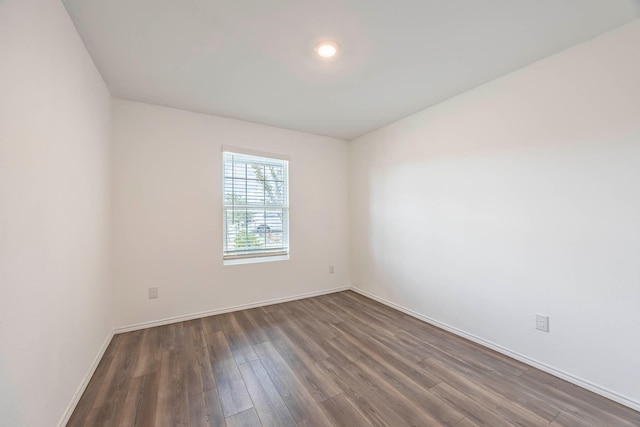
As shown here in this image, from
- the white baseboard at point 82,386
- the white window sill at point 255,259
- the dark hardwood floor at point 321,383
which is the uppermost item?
the white window sill at point 255,259

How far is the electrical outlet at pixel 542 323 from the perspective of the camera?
1.95 metres

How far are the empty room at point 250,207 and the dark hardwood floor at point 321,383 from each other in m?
0.02

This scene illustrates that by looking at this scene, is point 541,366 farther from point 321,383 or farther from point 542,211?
point 321,383

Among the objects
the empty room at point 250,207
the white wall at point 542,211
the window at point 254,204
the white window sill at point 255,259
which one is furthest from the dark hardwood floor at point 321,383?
the window at point 254,204

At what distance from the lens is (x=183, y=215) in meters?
2.92

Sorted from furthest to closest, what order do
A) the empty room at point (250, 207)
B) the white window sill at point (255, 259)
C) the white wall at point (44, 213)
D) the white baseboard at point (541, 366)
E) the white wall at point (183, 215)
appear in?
the white window sill at point (255, 259)
the white wall at point (183, 215)
the white baseboard at point (541, 366)
the empty room at point (250, 207)
the white wall at point (44, 213)

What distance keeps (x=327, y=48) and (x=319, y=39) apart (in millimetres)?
100

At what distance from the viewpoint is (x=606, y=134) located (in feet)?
5.58

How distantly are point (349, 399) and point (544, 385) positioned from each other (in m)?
1.42

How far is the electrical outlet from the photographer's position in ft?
Answer: 6.41

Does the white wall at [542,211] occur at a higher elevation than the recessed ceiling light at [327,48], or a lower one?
lower

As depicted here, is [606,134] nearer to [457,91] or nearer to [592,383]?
[457,91]

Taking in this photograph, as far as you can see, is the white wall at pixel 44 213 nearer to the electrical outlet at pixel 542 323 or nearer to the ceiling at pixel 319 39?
the ceiling at pixel 319 39

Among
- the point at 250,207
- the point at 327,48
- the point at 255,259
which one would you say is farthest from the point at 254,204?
the point at 327,48
